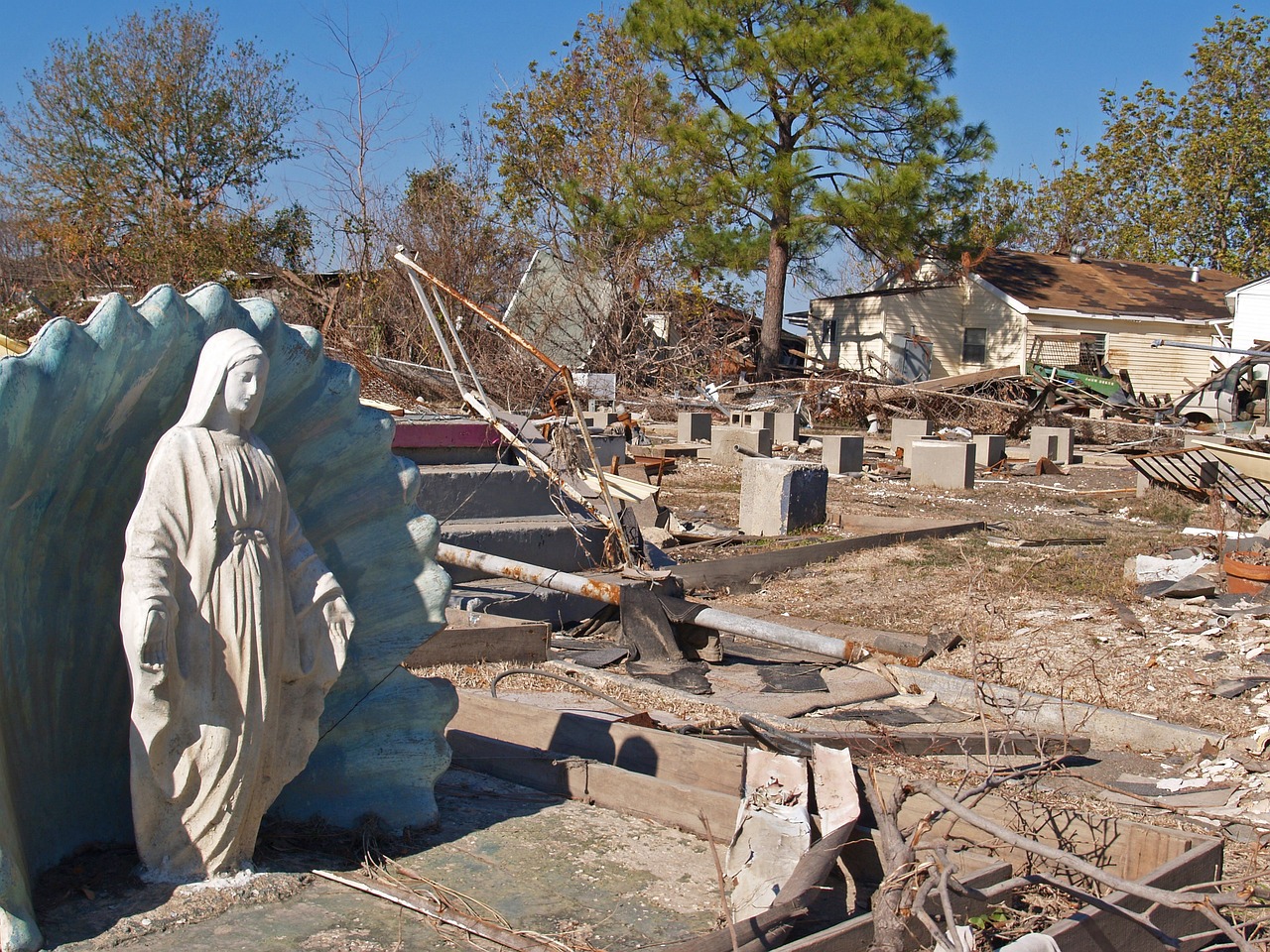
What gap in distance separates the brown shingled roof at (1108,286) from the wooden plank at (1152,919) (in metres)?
30.4

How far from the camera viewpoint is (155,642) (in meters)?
3.24

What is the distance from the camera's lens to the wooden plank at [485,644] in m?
7.29

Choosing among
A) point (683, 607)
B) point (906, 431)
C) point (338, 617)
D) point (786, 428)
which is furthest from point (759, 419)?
point (338, 617)

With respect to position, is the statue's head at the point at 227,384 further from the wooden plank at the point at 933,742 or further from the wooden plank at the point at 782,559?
the wooden plank at the point at 782,559

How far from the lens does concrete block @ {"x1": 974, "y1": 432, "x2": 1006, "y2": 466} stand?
1964 centimetres

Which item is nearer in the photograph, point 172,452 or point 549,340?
point 172,452

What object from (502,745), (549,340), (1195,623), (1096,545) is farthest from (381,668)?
(549,340)

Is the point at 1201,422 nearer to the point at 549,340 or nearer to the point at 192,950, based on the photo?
the point at 549,340

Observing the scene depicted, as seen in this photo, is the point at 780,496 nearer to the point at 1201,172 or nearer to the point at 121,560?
the point at 121,560

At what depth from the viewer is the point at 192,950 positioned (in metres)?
3.23

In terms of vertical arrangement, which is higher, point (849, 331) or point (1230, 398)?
point (849, 331)

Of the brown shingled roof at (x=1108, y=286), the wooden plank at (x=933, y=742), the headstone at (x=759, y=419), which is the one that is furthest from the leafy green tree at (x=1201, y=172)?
the wooden plank at (x=933, y=742)

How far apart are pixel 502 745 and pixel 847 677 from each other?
3379 millimetres

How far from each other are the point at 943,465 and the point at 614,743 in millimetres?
12688
